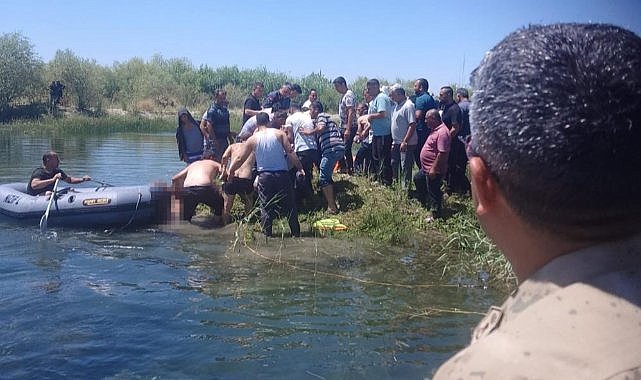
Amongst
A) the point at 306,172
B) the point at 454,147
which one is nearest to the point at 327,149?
the point at 306,172

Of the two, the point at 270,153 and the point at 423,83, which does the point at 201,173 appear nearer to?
the point at 270,153

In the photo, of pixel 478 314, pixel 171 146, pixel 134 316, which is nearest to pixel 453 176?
pixel 478 314

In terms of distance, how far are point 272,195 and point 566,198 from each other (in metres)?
7.89

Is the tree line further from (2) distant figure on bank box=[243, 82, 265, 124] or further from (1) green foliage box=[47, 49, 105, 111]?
(2) distant figure on bank box=[243, 82, 265, 124]

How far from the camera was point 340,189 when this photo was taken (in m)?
10.5

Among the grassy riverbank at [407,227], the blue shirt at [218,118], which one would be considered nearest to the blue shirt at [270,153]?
the grassy riverbank at [407,227]

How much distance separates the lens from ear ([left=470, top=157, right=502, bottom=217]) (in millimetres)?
1099

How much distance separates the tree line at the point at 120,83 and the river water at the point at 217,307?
100 feet

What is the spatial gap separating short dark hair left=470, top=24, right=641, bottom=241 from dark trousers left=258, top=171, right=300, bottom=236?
25.2ft

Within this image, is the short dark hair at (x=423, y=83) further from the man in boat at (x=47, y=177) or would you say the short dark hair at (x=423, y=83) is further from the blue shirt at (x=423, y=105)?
the man in boat at (x=47, y=177)

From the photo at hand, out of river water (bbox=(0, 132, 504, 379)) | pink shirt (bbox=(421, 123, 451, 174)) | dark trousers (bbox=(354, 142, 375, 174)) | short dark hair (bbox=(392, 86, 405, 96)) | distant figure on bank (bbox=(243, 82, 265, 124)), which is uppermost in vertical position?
short dark hair (bbox=(392, 86, 405, 96))

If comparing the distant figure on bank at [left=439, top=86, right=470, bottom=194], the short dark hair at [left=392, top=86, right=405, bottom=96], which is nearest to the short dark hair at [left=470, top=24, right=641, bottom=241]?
the distant figure on bank at [left=439, top=86, right=470, bottom=194]

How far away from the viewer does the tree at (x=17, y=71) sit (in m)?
38.3

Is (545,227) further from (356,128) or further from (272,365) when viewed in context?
(356,128)
